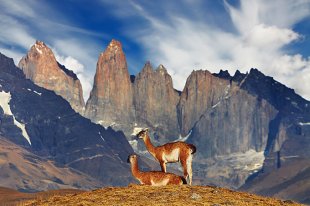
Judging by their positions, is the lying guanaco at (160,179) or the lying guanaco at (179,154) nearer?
the lying guanaco at (160,179)

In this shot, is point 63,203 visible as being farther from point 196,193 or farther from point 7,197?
point 7,197

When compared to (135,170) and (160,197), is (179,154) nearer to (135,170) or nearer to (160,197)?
(135,170)

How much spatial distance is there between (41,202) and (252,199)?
49.0 feet

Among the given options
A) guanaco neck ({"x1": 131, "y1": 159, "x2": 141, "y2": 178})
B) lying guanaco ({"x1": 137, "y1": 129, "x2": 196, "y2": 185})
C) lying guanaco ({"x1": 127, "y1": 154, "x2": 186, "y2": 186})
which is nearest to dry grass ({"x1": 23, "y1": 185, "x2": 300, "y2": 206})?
lying guanaco ({"x1": 127, "y1": 154, "x2": 186, "y2": 186})

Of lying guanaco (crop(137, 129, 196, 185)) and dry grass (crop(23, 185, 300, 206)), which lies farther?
lying guanaco (crop(137, 129, 196, 185))

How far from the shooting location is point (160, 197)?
1310 inches

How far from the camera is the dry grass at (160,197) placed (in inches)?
1253

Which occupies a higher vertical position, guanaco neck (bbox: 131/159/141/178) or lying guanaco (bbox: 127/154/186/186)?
guanaco neck (bbox: 131/159/141/178)

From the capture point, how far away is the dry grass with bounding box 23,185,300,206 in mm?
31820

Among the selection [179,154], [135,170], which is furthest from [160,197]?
[179,154]

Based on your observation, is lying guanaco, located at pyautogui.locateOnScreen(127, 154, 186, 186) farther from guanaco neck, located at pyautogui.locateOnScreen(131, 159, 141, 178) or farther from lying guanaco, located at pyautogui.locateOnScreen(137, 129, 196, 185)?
lying guanaco, located at pyautogui.locateOnScreen(137, 129, 196, 185)

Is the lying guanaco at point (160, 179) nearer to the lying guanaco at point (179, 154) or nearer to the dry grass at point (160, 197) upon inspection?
the dry grass at point (160, 197)

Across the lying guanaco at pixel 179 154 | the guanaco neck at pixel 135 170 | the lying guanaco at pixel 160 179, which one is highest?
the lying guanaco at pixel 179 154

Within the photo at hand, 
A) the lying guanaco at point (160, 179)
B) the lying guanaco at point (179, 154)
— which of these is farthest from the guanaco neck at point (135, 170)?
the lying guanaco at point (179, 154)
